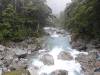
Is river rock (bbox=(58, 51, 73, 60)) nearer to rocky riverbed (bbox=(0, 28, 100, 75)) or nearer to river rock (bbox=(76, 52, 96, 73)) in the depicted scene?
rocky riverbed (bbox=(0, 28, 100, 75))

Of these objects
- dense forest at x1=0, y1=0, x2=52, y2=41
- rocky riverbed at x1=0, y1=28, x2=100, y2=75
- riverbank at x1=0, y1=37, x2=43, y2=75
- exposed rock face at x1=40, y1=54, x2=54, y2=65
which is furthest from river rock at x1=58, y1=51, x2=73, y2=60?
dense forest at x1=0, y1=0, x2=52, y2=41

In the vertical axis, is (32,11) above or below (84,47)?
above

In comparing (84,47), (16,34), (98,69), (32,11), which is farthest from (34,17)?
(98,69)

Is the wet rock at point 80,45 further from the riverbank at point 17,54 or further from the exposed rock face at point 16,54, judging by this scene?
the exposed rock face at point 16,54

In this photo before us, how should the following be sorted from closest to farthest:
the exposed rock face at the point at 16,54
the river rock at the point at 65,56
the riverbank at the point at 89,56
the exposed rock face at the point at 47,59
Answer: the riverbank at the point at 89,56 < the exposed rock face at the point at 16,54 < the exposed rock face at the point at 47,59 < the river rock at the point at 65,56

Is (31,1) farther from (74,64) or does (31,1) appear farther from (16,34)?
(74,64)

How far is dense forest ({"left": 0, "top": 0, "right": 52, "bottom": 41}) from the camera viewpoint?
2671 centimetres

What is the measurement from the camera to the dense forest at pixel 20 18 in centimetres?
2671

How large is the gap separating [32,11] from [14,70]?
16581 mm

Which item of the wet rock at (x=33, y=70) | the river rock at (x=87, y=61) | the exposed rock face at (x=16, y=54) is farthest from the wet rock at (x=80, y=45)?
the wet rock at (x=33, y=70)

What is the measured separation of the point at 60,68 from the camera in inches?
756

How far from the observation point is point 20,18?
1179 inches

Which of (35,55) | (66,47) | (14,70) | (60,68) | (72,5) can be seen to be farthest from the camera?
(72,5)

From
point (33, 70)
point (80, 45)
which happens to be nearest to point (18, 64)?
point (33, 70)
